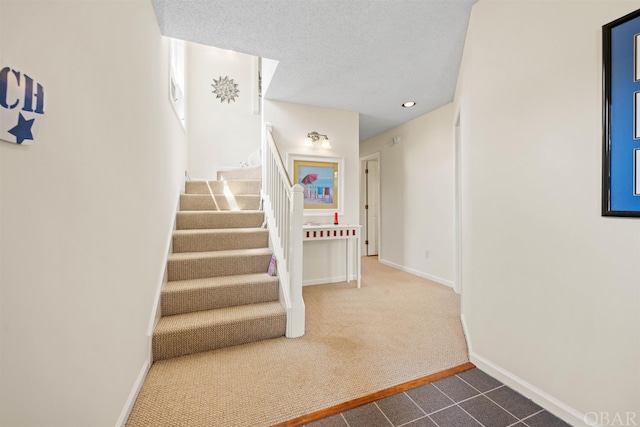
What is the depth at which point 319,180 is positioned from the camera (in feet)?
12.2

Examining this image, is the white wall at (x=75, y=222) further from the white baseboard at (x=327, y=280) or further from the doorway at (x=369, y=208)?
the doorway at (x=369, y=208)

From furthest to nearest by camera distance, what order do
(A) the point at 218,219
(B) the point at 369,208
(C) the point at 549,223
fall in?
(B) the point at 369,208 → (A) the point at 218,219 → (C) the point at 549,223

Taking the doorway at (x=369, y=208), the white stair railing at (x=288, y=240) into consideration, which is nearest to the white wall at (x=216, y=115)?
the white stair railing at (x=288, y=240)

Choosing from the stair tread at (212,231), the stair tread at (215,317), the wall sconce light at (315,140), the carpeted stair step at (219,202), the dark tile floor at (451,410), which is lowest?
the dark tile floor at (451,410)

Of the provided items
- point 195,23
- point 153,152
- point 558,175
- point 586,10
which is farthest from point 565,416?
point 195,23

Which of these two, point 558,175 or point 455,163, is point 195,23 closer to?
point 558,175

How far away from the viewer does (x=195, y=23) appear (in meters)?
1.97

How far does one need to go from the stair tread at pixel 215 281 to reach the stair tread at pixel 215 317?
19cm

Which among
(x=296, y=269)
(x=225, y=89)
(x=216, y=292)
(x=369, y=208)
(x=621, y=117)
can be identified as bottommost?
(x=216, y=292)

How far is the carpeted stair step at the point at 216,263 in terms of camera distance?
2.29 m

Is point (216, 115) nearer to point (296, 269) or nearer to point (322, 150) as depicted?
point (322, 150)

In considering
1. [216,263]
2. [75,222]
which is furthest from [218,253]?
[75,222]

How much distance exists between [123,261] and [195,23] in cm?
177

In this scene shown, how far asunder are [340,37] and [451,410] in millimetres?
2594
